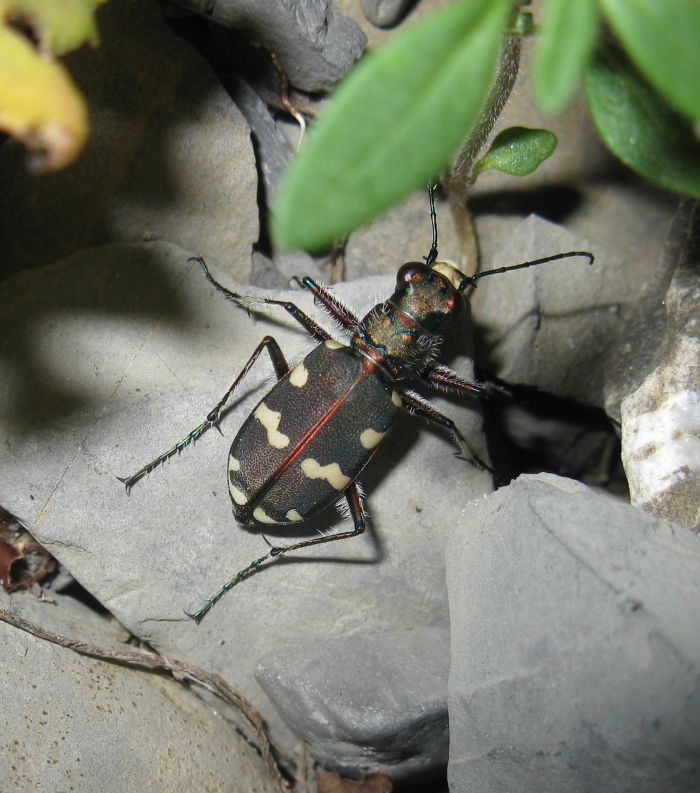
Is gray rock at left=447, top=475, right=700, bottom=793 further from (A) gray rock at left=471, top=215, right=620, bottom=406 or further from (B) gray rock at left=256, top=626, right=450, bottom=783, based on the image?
(A) gray rock at left=471, top=215, right=620, bottom=406

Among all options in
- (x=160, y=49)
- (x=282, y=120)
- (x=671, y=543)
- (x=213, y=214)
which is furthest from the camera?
(x=282, y=120)

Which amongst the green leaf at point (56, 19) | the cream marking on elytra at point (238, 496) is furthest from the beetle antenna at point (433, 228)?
the green leaf at point (56, 19)

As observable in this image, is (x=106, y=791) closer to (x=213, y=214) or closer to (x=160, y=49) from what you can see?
(x=213, y=214)

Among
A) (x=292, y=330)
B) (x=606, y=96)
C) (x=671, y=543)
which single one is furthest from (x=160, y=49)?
(x=671, y=543)

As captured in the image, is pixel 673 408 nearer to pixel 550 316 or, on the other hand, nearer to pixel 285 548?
pixel 550 316

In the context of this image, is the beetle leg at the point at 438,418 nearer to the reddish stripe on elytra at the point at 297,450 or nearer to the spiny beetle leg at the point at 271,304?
the reddish stripe on elytra at the point at 297,450

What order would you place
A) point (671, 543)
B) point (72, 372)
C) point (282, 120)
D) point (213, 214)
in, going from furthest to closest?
1. point (282, 120)
2. point (213, 214)
3. point (72, 372)
4. point (671, 543)

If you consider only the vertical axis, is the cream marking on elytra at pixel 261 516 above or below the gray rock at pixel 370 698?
above
